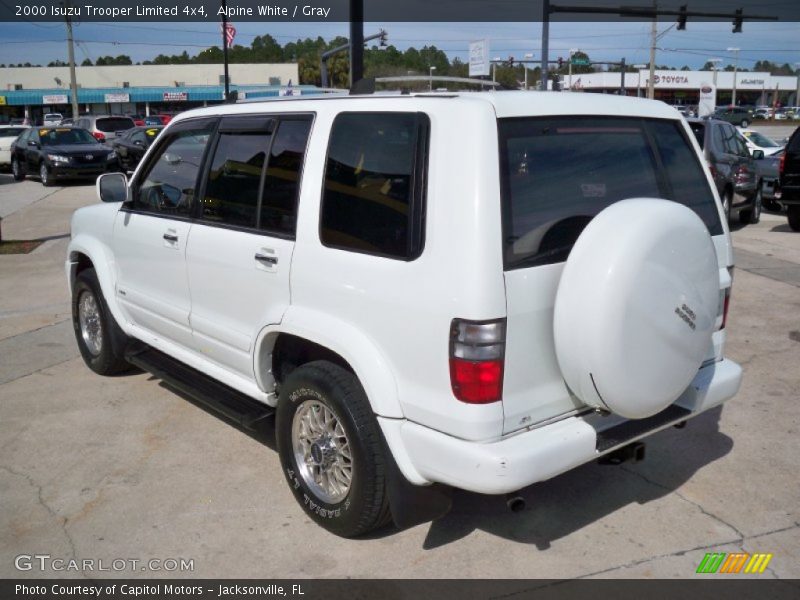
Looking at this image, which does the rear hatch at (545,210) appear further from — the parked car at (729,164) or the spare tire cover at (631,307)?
the parked car at (729,164)

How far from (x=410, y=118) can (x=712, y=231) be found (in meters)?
1.80

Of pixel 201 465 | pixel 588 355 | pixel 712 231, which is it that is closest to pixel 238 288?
pixel 201 465

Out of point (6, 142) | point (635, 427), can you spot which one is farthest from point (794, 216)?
point (6, 142)

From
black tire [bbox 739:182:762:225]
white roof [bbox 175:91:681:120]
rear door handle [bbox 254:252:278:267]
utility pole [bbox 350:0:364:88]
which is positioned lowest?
black tire [bbox 739:182:762:225]

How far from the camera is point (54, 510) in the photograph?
4098 mm

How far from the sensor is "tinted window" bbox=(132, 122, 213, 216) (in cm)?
468

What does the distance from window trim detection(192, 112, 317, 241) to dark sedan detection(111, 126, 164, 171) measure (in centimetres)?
2086

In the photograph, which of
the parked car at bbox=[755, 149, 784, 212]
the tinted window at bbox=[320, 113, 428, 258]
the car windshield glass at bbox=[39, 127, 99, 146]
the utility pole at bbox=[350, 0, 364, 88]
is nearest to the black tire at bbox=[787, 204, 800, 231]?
the parked car at bbox=[755, 149, 784, 212]

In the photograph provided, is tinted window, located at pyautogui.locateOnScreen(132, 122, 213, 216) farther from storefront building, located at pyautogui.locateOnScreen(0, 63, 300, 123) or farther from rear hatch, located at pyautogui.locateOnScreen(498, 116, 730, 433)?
storefront building, located at pyautogui.locateOnScreen(0, 63, 300, 123)

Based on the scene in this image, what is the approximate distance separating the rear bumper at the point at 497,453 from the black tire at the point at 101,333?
126 inches

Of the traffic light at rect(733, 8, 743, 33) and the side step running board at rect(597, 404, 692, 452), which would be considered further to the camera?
the traffic light at rect(733, 8, 743, 33)

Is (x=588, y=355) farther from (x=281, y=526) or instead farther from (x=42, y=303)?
(x=42, y=303)

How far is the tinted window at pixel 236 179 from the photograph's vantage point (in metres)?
4.09

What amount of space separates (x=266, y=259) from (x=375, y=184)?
0.79 m
